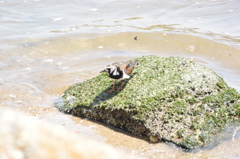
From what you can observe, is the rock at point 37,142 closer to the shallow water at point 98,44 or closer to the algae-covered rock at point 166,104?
the shallow water at point 98,44

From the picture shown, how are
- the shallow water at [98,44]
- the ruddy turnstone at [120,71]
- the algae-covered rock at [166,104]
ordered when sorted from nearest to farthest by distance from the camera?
1. the algae-covered rock at [166,104]
2. the shallow water at [98,44]
3. the ruddy turnstone at [120,71]

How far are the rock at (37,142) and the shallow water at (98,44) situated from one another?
2.81m

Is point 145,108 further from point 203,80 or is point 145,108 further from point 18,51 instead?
point 18,51

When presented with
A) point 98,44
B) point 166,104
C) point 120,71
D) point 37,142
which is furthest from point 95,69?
point 37,142

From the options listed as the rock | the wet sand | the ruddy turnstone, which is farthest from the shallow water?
the rock

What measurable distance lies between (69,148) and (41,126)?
97 mm

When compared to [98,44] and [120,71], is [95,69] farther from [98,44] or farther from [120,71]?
[120,71]

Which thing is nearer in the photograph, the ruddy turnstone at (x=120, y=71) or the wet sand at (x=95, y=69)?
the wet sand at (x=95, y=69)

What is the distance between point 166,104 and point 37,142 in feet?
11.1

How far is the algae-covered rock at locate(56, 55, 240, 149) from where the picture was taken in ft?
12.2

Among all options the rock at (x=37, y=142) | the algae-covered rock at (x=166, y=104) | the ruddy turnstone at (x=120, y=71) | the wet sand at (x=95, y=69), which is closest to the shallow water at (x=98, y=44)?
the wet sand at (x=95, y=69)

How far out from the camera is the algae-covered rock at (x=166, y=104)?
3.71m

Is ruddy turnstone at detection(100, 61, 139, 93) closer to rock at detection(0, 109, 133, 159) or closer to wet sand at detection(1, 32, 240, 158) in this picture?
wet sand at detection(1, 32, 240, 158)

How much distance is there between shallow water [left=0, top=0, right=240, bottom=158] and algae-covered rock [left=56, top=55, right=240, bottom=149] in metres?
0.17
